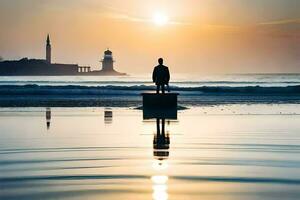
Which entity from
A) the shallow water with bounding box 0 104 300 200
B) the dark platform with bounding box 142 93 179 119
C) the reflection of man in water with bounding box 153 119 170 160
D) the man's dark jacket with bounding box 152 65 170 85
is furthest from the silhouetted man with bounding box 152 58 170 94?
the reflection of man in water with bounding box 153 119 170 160

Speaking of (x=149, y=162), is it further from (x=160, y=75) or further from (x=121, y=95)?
(x=121, y=95)

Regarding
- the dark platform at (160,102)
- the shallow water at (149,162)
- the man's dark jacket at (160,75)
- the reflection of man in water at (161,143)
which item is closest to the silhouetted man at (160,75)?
the man's dark jacket at (160,75)

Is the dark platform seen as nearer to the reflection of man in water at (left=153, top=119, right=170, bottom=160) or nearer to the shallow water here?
the shallow water

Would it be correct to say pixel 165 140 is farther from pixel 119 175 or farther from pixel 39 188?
pixel 39 188

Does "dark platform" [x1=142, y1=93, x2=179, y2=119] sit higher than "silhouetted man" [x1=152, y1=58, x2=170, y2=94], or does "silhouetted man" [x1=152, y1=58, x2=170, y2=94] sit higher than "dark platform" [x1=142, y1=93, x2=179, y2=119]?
"silhouetted man" [x1=152, y1=58, x2=170, y2=94]

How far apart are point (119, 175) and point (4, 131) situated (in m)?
7.65

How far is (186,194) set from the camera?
263 inches

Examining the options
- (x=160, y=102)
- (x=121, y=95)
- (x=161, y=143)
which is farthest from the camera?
(x=121, y=95)

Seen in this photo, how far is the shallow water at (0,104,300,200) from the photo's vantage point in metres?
6.89

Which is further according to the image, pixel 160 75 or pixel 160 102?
pixel 160 102

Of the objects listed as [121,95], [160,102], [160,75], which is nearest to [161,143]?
[160,75]

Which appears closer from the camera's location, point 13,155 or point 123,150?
point 13,155

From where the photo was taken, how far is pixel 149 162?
9.36 m

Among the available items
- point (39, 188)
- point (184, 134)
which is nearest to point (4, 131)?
point (184, 134)
